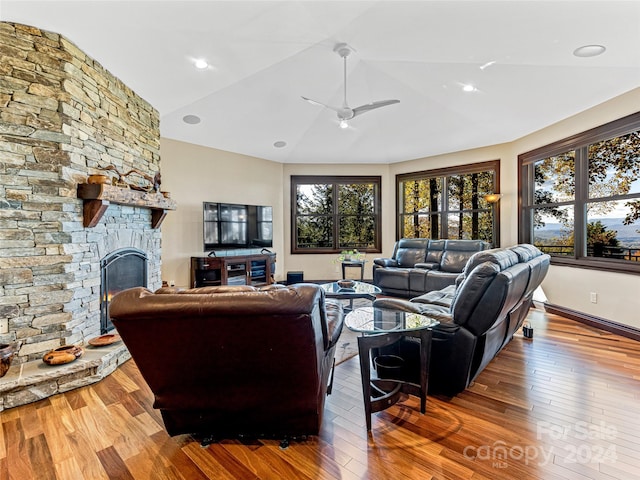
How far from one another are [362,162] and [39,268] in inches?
233

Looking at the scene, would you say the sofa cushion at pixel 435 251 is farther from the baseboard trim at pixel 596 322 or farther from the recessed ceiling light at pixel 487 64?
the recessed ceiling light at pixel 487 64

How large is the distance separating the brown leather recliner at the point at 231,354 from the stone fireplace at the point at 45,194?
1.51 metres

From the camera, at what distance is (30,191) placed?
2539mm

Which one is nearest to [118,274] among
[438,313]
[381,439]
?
[381,439]

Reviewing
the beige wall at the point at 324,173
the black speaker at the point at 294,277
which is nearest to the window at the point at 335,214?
the beige wall at the point at 324,173

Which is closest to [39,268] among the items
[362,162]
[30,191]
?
[30,191]

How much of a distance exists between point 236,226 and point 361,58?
3.46m

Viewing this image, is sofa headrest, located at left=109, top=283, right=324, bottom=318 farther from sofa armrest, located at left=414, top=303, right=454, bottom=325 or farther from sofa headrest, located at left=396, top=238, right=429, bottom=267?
sofa headrest, located at left=396, top=238, right=429, bottom=267

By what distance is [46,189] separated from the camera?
259 centimetres

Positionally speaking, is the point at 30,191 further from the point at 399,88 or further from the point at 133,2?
the point at 399,88

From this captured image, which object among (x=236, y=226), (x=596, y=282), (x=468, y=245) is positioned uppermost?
(x=236, y=226)

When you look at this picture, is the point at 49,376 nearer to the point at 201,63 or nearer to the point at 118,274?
the point at 118,274

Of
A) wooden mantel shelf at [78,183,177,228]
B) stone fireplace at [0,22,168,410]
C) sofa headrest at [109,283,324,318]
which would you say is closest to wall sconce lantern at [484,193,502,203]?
sofa headrest at [109,283,324,318]

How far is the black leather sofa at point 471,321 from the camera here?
6.94ft
